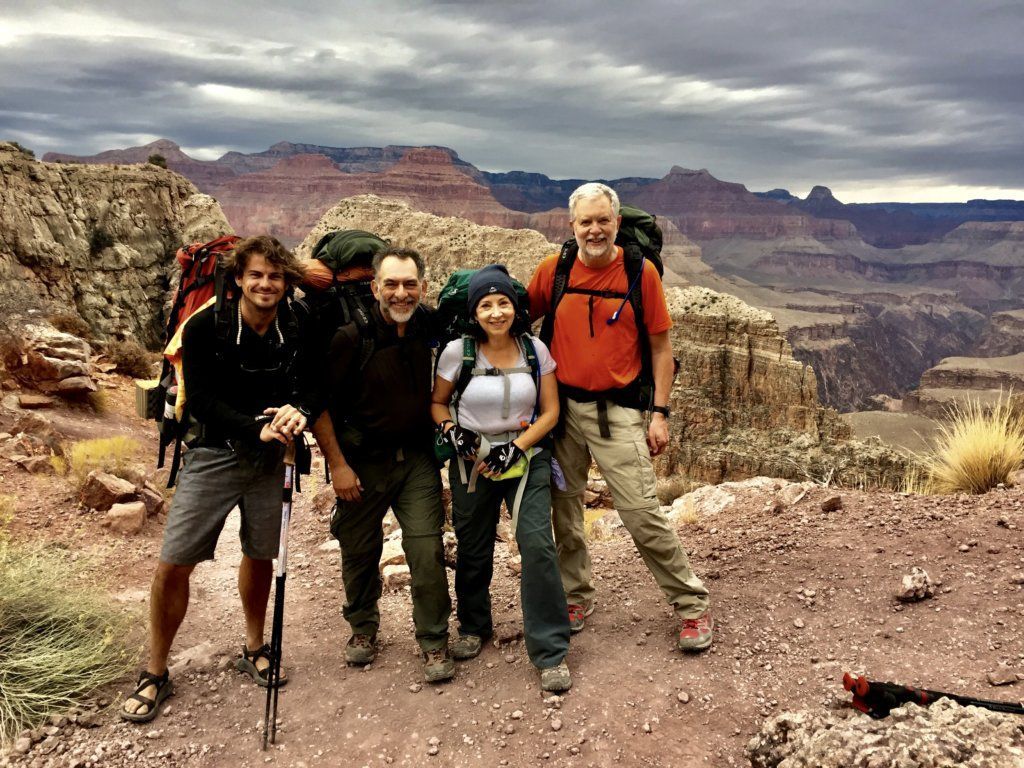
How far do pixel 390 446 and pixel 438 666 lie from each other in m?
1.24

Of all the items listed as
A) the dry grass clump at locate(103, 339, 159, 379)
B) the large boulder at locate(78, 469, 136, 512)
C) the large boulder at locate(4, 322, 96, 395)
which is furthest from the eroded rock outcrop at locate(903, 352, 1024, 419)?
the large boulder at locate(78, 469, 136, 512)

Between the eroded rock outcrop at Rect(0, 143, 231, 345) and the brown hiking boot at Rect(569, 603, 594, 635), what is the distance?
77.4ft

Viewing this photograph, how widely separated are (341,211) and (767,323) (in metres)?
44.1

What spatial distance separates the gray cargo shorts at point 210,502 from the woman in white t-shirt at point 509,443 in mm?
1023

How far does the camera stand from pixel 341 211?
7338cm

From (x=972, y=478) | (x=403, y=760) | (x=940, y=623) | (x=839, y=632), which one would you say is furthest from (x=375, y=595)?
(x=972, y=478)

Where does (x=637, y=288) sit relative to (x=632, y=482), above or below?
above

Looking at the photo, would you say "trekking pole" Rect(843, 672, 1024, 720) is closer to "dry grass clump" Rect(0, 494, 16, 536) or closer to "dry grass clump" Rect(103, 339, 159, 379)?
"dry grass clump" Rect(0, 494, 16, 536)

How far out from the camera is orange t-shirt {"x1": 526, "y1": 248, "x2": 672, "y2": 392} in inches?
152

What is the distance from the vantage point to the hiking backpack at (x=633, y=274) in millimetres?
3869

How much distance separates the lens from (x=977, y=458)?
245 inches

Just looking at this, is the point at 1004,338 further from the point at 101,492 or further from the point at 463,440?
the point at 463,440

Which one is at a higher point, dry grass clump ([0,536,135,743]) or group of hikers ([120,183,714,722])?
group of hikers ([120,183,714,722])

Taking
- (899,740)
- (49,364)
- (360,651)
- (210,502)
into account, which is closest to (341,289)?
(210,502)
